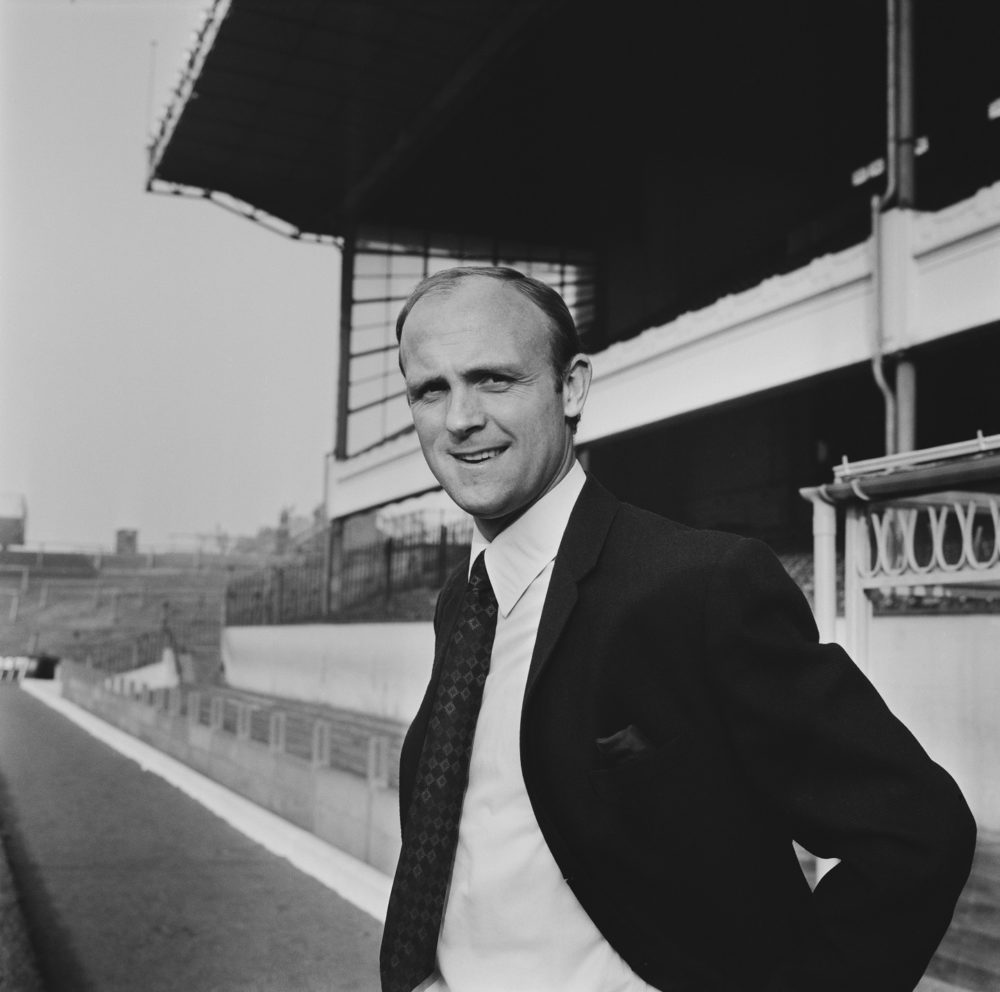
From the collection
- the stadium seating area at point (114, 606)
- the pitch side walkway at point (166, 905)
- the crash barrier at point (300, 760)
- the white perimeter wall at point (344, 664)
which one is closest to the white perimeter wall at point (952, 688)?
the pitch side walkway at point (166, 905)

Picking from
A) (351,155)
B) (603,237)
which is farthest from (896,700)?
(351,155)

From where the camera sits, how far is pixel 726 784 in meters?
1.33

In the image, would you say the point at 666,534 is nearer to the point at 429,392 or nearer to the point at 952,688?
the point at 429,392

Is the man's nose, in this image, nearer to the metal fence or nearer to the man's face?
the man's face

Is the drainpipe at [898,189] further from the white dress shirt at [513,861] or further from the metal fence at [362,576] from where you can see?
the metal fence at [362,576]

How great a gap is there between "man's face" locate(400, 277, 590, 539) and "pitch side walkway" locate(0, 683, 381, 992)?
569cm

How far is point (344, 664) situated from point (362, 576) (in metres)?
4.95

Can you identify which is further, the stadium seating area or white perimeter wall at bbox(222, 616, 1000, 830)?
the stadium seating area

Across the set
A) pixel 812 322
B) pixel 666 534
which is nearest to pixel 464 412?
pixel 666 534

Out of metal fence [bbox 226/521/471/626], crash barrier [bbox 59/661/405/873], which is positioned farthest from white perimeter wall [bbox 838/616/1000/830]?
metal fence [bbox 226/521/471/626]

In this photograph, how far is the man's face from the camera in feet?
4.88

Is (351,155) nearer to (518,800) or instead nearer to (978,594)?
(978,594)

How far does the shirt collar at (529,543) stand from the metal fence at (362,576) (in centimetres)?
2333

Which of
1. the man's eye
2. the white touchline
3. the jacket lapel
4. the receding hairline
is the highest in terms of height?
the receding hairline
